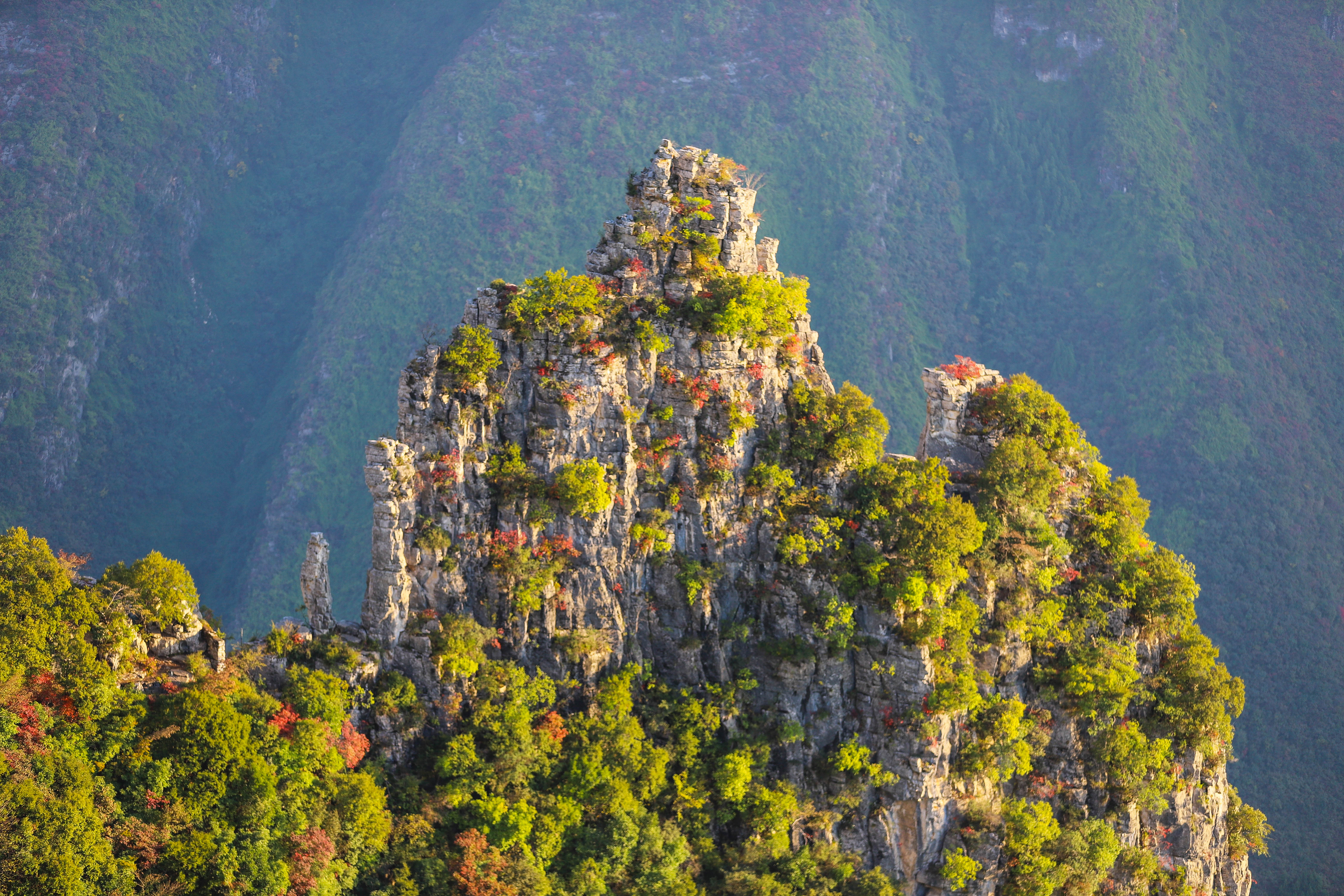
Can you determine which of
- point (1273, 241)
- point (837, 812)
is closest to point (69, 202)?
point (837, 812)

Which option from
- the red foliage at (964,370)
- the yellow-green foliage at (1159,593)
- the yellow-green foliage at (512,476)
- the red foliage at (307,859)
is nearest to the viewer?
the red foliage at (307,859)

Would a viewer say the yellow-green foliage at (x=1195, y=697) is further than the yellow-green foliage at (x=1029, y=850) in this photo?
Yes

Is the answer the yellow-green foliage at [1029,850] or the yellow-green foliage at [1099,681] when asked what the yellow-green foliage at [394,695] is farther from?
the yellow-green foliage at [1099,681]

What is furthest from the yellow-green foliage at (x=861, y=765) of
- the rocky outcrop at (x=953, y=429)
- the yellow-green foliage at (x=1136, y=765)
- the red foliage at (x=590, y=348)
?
the red foliage at (x=590, y=348)

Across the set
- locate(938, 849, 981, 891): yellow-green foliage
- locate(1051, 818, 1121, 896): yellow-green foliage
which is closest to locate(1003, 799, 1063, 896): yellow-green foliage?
locate(1051, 818, 1121, 896): yellow-green foliage

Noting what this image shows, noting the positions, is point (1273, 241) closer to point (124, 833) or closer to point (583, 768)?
point (583, 768)

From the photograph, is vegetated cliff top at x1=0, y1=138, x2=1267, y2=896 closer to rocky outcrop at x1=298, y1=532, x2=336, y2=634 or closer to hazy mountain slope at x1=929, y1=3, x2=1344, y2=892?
rocky outcrop at x1=298, y1=532, x2=336, y2=634
